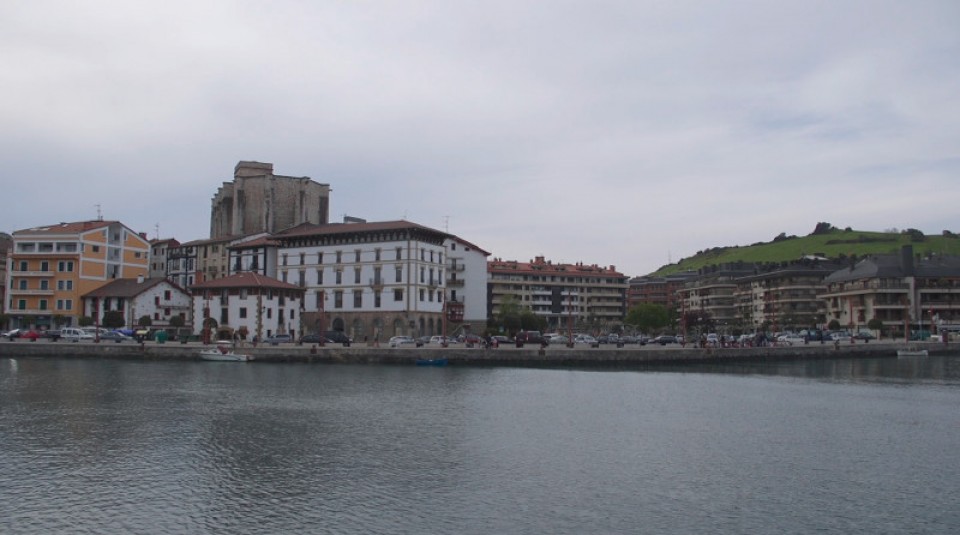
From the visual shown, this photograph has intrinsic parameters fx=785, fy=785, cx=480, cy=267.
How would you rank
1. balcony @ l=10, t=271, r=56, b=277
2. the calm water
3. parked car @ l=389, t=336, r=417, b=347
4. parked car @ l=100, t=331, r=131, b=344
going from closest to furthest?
1. the calm water
2. parked car @ l=389, t=336, r=417, b=347
3. parked car @ l=100, t=331, r=131, b=344
4. balcony @ l=10, t=271, r=56, b=277

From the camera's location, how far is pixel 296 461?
1097 inches

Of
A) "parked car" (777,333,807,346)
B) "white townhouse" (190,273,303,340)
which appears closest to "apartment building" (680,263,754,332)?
"parked car" (777,333,807,346)

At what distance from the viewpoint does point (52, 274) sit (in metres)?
101

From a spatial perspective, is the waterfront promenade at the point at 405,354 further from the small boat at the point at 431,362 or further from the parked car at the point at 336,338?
the parked car at the point at 336,338

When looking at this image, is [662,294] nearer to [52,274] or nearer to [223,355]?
[52,274]

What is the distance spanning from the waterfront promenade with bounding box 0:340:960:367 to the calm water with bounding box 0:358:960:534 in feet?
67.5

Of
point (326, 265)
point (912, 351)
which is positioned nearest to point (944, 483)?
point (912, 351)

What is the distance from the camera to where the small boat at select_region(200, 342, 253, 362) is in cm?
7394

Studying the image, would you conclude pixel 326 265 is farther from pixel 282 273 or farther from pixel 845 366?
pixel 845 366

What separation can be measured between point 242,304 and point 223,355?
55.3ft

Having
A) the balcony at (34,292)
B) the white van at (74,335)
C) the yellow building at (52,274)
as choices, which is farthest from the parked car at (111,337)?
the balcony at (34,292)

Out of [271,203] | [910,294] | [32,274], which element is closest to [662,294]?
[910,294]

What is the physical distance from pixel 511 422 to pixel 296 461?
12365 millimetres

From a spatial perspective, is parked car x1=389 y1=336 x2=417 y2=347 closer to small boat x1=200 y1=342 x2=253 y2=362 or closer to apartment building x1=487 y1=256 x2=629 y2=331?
small boat x1=200 y1=342 x2=253 y2=362
